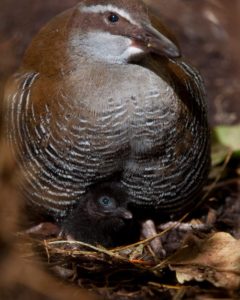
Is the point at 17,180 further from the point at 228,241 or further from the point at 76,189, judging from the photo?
the point at 228,241

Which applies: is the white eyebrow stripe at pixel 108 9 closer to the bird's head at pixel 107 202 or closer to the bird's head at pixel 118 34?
the bird's head at pixel 118 34

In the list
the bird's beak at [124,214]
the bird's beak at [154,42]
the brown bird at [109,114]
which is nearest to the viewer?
the bird's beak at [154,42]

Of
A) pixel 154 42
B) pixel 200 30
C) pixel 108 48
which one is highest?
pixel 154 42

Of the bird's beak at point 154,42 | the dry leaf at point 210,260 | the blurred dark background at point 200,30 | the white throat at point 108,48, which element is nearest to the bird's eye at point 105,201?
A: the dry leaf at point 210,260

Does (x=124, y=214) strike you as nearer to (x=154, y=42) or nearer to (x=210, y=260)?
(x=210, y=260)

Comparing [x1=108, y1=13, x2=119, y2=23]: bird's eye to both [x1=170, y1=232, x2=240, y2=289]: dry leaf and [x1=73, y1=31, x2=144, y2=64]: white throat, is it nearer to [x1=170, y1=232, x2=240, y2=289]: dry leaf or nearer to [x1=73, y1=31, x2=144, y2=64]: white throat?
[x1=73, y1=31, x2=144, y2=64]: white throat

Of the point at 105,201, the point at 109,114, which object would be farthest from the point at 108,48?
the point at 105,201

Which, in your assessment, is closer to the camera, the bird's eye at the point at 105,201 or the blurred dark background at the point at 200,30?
the bird's eye at the point at 105,201
